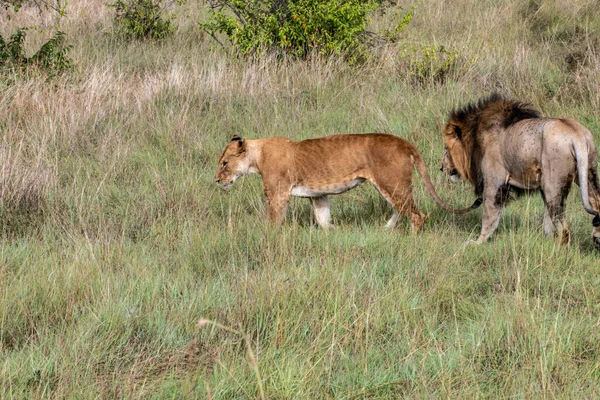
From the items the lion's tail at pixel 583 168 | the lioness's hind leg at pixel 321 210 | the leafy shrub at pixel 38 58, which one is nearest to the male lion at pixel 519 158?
the lion's tail at pixel 583 168

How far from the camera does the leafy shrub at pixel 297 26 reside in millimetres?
10641

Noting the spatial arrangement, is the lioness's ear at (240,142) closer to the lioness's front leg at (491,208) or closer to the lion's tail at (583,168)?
the lioness's front leg at (491,208)

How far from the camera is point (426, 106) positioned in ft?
29.9

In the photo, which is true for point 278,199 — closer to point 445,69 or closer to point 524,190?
point 524,190

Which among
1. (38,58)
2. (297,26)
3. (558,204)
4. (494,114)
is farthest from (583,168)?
(38,58)


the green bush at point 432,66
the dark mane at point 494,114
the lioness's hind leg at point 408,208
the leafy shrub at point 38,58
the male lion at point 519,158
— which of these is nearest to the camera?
the male lion at point 519,158

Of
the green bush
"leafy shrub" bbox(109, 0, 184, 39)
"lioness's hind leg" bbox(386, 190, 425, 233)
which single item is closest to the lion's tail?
"lioness's hind leg" bbox(386, 190, 425, 233)

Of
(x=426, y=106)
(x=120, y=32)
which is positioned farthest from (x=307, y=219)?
(x=120, y=32)

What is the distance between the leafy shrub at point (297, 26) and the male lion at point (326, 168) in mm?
3859

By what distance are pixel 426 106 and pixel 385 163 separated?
2.80 meters

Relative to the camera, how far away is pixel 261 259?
5508 mm

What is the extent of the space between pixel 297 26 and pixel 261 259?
237 inches

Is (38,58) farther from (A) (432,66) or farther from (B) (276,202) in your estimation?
(B) (276,202)

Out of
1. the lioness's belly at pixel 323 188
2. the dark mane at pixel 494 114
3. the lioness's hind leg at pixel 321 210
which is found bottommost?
the lioness's hind leg at pixel 321 210
